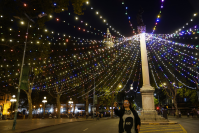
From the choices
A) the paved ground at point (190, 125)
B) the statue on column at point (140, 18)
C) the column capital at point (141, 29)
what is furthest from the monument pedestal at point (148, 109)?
the statue on column at point (140, 18)

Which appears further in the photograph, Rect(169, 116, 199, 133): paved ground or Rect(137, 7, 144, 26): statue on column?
Rect(137, 7, 144, 26): statue on column

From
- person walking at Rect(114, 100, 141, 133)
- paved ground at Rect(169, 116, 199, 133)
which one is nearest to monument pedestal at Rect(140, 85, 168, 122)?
paved ground at Rect(169, 116, 199, 133)

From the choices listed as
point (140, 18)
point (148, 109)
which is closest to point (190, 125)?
point (148, 109)

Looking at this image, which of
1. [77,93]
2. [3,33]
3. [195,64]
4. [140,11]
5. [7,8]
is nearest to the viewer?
[7,8]

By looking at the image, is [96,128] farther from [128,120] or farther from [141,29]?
[141,29]

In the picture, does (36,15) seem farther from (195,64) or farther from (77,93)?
(77,93)

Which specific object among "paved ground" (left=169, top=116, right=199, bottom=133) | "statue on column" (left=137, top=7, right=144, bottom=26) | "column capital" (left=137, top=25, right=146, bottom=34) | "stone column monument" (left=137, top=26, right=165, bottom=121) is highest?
"statue on column" (left=137, top=7, right=144, bottom=26)

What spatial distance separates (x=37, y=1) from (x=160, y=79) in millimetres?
29186

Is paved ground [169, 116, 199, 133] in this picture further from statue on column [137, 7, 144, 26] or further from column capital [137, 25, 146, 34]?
statue on column [137, 7, 144, 26]

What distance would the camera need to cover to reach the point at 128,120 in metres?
4.52

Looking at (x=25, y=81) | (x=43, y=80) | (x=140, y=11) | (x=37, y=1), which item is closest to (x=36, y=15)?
(x=37, y=1)

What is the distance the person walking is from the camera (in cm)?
446

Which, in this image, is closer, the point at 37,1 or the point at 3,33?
the point at 37,1

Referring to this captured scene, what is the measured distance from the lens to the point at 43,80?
33156 millimetres
